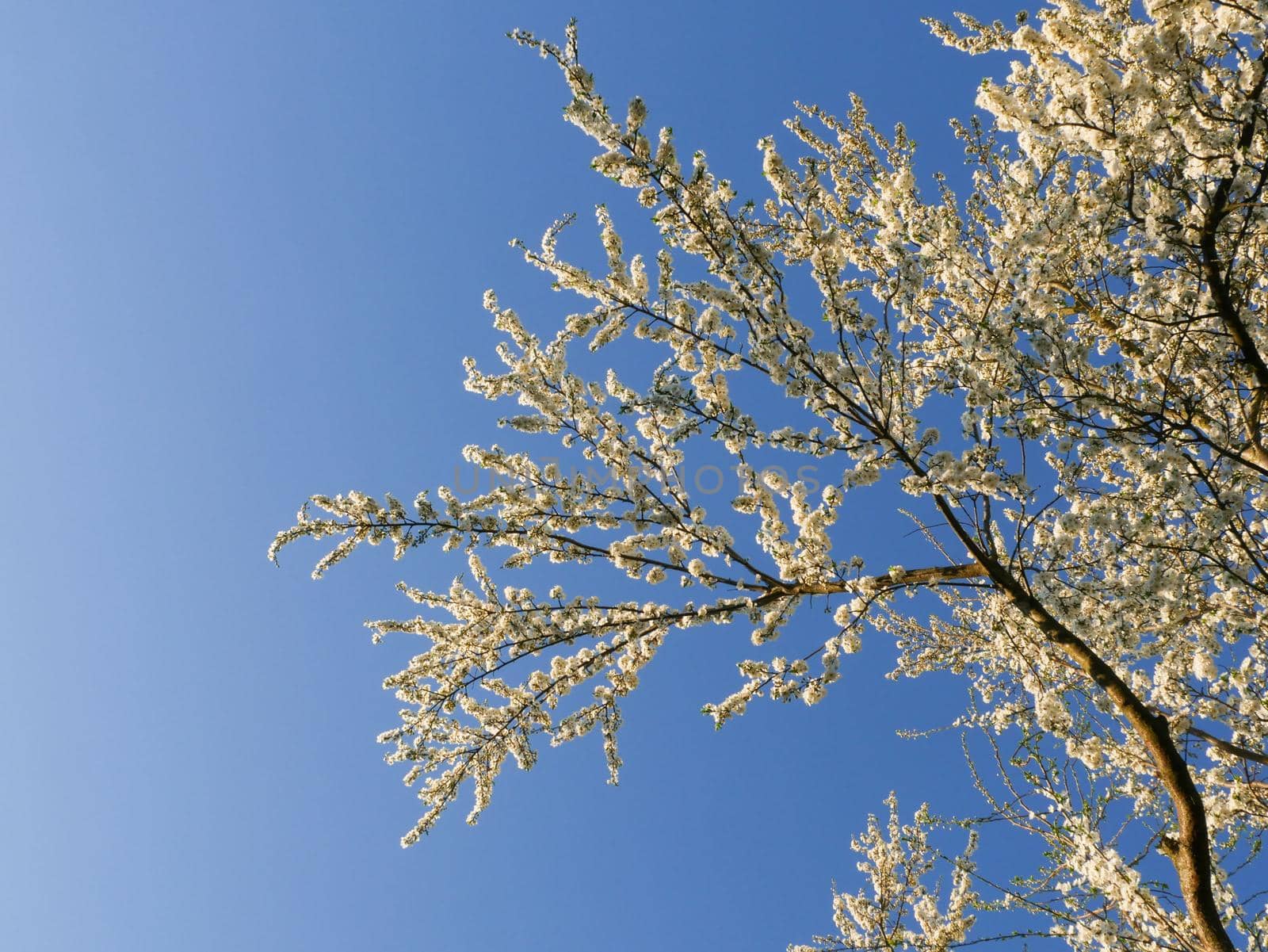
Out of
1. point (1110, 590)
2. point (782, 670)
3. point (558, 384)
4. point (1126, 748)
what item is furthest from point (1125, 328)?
point (558, 384)

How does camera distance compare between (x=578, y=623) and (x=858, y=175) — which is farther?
(x=858, y=175)

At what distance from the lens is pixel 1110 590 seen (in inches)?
158

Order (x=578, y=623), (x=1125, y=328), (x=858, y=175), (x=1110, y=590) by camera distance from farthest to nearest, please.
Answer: (x=858, y=175), (x=1125, y=328), (x=578, y=623), (x=1110, y=590)

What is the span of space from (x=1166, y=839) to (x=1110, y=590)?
1.25m

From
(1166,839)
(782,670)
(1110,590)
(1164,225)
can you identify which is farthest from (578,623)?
(1164,225)

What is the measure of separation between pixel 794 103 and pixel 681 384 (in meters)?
3.26

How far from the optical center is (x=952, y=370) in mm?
3699

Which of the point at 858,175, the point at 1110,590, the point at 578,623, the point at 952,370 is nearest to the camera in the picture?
the point at 952,370

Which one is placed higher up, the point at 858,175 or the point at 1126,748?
the point at 858,175

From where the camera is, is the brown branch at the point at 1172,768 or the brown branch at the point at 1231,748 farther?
the brown branch at the point at 1231,748

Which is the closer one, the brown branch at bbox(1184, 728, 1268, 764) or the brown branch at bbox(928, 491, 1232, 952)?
the brown branch at bbox(928, 491, 1232, 952)

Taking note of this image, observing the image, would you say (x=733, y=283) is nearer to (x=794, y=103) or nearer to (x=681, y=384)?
(x=681, y=384)

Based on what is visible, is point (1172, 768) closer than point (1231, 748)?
Yes

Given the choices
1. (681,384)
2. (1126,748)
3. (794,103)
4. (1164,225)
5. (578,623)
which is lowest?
(1126,748)
